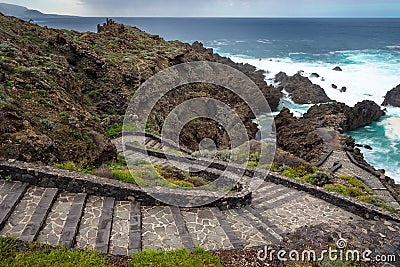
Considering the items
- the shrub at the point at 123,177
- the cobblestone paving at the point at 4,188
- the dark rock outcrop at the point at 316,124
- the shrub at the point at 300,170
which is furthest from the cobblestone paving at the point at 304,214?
the dark rock outcrop at the point at 316,124

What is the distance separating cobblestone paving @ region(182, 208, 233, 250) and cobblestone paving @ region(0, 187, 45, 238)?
3852 millimetres

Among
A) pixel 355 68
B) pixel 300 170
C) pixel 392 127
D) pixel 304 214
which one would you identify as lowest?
pixel 392 127

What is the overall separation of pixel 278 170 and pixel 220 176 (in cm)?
530

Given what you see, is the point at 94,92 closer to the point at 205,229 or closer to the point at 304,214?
the point at 205,229

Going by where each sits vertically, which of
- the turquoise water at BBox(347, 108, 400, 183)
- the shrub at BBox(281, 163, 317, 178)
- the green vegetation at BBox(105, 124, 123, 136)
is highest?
the green vegetation at BBox(105, 124, 123, 136)

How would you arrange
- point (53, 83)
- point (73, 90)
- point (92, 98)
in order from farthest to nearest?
point (92, 98) < point (73, 90) < point (53, 83)

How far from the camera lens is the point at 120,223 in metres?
7.73

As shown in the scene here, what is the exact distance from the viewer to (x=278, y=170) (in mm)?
16719

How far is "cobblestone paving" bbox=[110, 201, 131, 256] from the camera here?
269 inches

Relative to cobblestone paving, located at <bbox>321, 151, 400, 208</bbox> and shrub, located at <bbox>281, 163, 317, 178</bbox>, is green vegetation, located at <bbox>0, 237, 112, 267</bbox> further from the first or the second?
cobblestone paving, located at <bbox>321, 151, 400, 208</bbox>

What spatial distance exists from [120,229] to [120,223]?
244 mm

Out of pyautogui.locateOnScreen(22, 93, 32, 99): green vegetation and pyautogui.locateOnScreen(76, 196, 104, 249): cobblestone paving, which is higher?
pyautogui.locateOnScreen(22, 93, 32, 99): green vegetation

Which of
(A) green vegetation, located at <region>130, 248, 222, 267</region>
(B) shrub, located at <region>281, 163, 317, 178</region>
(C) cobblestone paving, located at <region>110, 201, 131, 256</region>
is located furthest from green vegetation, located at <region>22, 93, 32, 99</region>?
(B) shrub, located at <region>281, 163, 317, 178</region>

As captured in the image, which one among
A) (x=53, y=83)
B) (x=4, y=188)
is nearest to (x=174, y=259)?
(x=4, y=188)
